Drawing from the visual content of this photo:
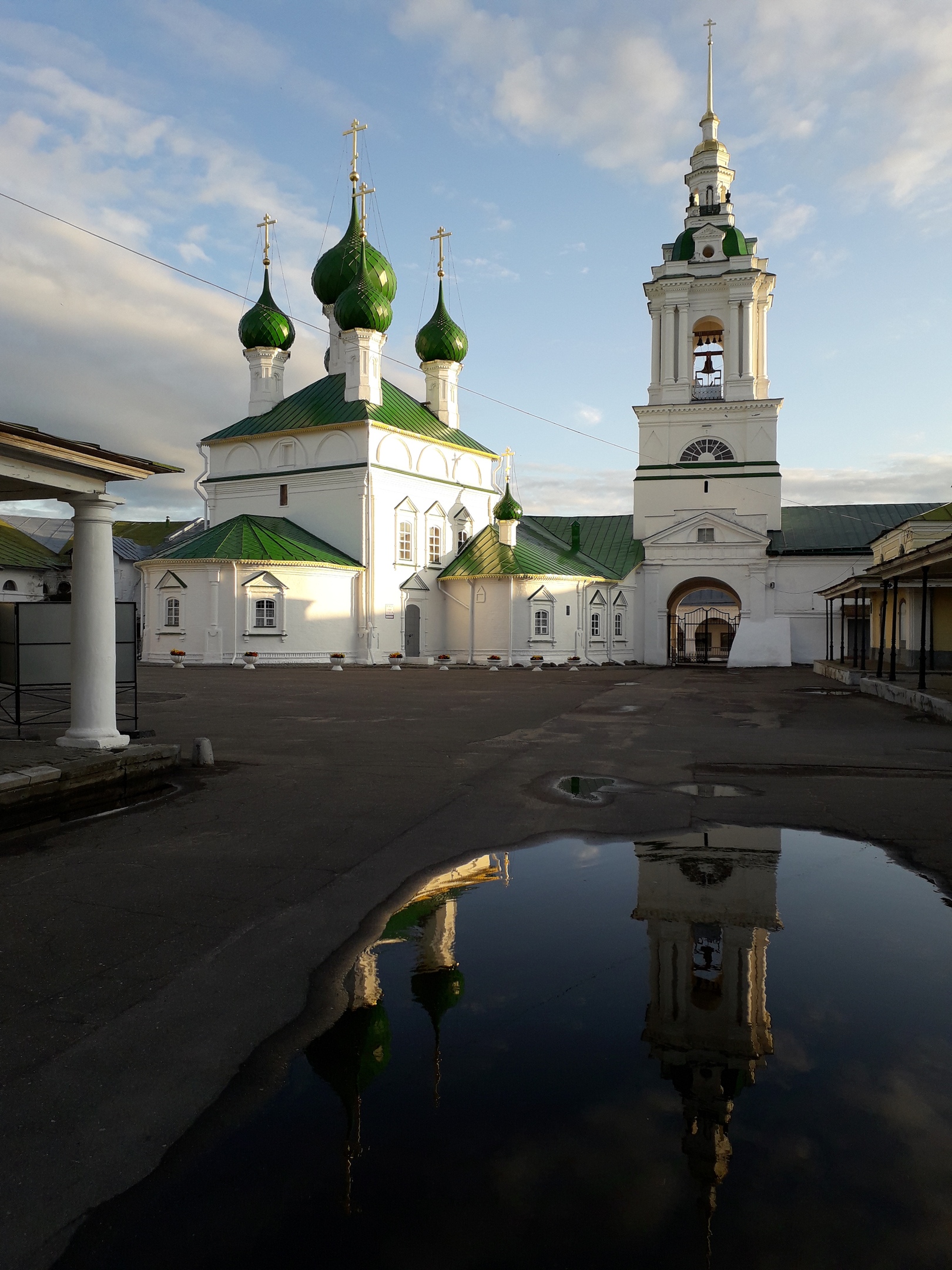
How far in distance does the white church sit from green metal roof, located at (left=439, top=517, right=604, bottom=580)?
0.38 ft

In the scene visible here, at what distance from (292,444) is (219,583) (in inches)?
334

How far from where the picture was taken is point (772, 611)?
1662 inches

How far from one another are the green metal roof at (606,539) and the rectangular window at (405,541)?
32.8 feet

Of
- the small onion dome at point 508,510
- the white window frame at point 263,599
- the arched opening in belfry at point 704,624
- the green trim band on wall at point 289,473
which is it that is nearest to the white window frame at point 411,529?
the green trim band on wall at point 289,473

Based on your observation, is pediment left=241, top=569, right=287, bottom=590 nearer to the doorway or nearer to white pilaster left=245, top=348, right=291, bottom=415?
the doorway

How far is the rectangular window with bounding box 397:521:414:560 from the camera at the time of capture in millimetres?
37969

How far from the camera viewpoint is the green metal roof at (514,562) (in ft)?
123

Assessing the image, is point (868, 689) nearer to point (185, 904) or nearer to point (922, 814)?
point (922, 814)

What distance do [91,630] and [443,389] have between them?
35972 mm

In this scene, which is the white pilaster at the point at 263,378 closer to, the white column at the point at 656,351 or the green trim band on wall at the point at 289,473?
the green trim band on wall at the point at 289,473

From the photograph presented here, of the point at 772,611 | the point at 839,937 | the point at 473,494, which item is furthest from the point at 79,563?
the point at 772,611

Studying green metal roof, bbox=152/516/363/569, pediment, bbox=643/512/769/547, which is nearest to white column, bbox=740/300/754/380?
pediment, bbox=643/512/769/547

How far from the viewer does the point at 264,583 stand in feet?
111

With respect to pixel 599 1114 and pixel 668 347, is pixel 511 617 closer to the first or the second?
pixel 668 347
